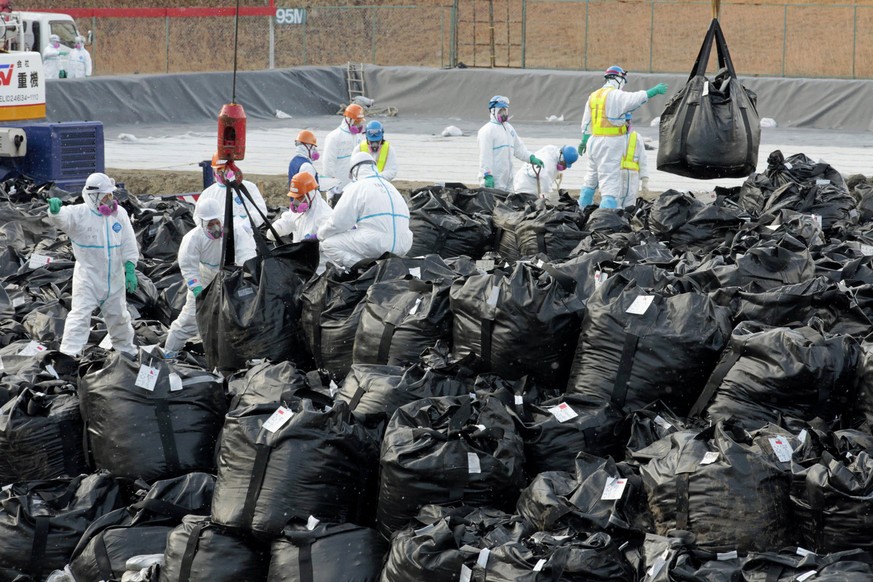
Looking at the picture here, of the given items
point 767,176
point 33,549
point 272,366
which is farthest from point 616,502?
point 767,176

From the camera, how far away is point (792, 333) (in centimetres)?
498

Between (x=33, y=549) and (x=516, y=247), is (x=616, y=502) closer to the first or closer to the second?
(x=33, y=549)

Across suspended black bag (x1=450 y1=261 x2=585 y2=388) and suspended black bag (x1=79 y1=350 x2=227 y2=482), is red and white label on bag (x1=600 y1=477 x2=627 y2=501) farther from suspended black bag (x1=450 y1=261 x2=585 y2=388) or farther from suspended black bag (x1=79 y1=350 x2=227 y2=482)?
suspended black bag (x1=79 y1=350 x2=227 y2=482)

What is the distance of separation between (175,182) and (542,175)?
5759 mm

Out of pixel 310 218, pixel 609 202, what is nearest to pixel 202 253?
pixel 310 218

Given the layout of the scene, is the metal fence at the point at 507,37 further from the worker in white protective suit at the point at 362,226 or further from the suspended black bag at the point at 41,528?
the suspended black bag at the point at 41,528

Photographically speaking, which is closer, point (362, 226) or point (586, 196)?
point (362, 226)

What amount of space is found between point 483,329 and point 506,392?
501 millimetres

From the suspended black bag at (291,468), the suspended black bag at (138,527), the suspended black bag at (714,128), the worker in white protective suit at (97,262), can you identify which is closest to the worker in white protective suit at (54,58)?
the worker in white protective suit at (97,262)

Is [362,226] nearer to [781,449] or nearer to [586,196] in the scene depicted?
[781,449]

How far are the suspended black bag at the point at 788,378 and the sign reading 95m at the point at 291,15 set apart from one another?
97.5 feet

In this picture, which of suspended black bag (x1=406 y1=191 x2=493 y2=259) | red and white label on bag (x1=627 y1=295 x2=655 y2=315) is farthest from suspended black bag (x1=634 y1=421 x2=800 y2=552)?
suspended black bag (x1=406 y1=191 x2=493 y2=259)

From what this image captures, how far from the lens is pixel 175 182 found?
16.1 meters

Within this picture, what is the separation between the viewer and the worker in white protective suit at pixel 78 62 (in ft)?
81.8
